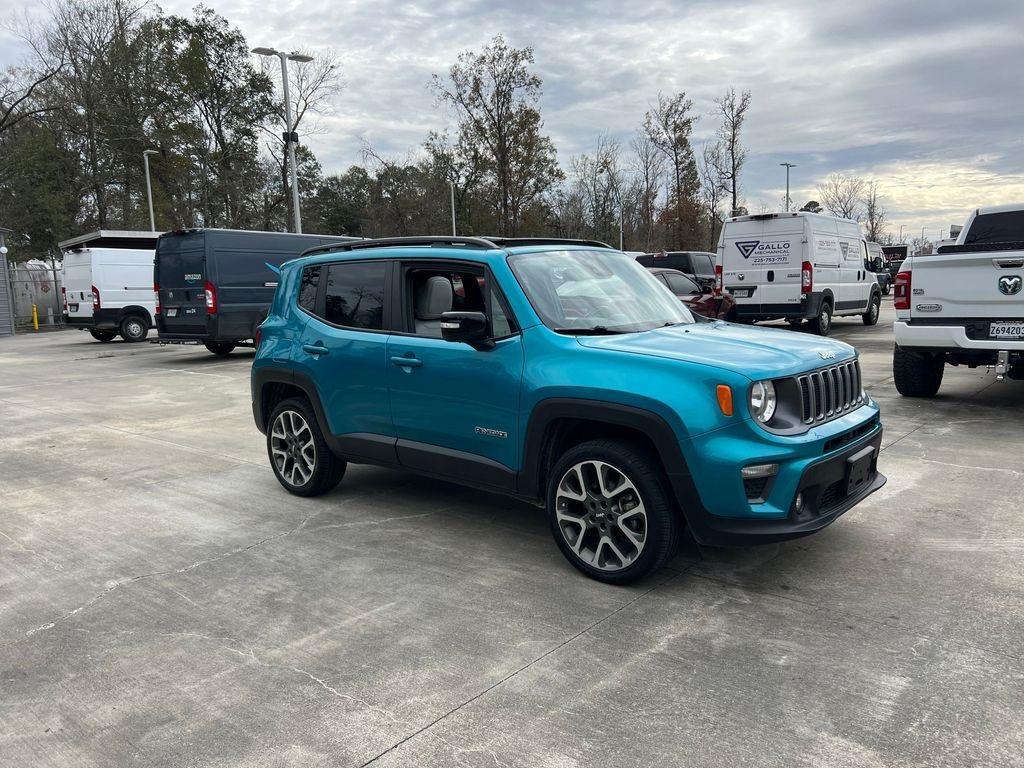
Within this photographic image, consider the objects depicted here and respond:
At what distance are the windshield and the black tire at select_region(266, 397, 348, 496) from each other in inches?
81.4


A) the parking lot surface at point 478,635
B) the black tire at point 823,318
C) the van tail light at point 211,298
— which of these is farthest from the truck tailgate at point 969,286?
the van tail light at point 211,298

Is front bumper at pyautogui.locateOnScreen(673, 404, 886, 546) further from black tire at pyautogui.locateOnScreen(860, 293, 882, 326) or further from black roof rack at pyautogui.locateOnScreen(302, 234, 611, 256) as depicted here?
black tire at pyautogui.locateOnScreen(860, 293, 882, 326)

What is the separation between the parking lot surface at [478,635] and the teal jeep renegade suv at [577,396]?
1.43 ft

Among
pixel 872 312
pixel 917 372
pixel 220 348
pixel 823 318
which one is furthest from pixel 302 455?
pixel 872 312

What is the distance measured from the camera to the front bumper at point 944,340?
286 inches

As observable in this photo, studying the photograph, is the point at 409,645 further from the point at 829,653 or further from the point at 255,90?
the point at 255,90

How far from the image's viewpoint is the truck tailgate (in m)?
7.16

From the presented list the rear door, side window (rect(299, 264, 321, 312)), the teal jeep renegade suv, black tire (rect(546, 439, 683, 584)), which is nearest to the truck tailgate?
the teal jeep renegade suv

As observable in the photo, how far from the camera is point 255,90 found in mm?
39719

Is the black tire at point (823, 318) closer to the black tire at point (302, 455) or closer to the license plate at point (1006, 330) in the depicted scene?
the license plate at point (1006, 330)

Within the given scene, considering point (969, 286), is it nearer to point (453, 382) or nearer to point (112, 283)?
point (453, 382)

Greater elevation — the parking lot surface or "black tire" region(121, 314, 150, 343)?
"black tire" region(121, 314, 150, 343)

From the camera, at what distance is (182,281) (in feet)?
49.9

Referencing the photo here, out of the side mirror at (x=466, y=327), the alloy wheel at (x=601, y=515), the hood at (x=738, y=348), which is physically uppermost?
the side mirror at (x=466, y=327)
